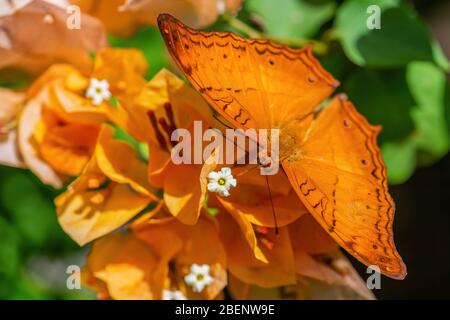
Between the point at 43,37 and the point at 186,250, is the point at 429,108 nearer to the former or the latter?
the point at 186,250

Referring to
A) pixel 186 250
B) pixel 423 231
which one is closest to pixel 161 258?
pixel 186 250

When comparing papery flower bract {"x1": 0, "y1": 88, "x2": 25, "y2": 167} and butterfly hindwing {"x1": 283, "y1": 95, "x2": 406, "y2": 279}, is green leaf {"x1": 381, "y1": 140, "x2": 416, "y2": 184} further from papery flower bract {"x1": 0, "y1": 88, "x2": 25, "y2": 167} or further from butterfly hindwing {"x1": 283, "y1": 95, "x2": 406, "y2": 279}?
papery flower bract {"x1": 0, "y1": 88, "x2": 25, "y2": 167}

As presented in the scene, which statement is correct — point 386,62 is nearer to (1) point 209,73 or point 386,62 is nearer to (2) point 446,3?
(1) point 209,73

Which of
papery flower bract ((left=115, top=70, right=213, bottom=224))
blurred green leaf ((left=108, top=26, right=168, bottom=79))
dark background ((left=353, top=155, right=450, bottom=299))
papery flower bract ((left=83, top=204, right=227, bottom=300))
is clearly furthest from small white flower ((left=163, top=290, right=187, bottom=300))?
dark background ((left=353, top=155, right=450, bottom=299))

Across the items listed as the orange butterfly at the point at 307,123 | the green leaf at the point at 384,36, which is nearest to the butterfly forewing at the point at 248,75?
the orange butterfly at the point at 307,123

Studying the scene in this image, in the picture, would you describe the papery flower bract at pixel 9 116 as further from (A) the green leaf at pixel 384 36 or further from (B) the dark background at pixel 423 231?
(B) the dark background at pixel 423 231
